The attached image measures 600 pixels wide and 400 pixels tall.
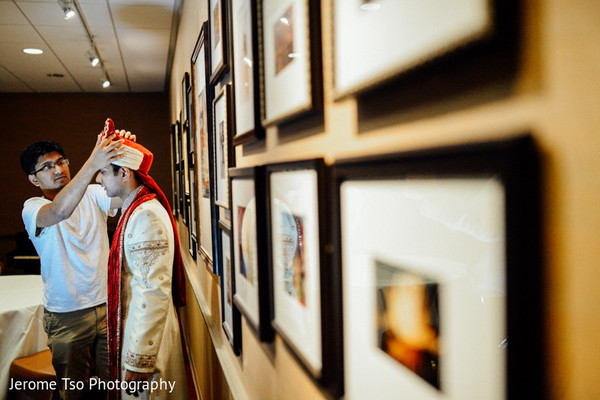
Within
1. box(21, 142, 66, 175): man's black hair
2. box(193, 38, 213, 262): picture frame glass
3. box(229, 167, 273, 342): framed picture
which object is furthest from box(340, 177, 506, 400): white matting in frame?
box(21, 142, 66, 175): man's black hair

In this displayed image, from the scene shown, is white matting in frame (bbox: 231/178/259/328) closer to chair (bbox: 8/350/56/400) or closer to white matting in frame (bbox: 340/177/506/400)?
white matting in frame (bbox: 340/177/506/400)

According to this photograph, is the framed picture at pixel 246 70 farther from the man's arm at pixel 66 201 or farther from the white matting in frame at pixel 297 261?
the man's arm at pixel 66 201

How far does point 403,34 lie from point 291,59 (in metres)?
0.37

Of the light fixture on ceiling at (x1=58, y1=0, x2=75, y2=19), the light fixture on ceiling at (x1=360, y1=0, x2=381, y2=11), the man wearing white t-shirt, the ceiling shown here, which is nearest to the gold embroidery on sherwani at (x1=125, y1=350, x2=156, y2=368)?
the man wearing white t-shirt

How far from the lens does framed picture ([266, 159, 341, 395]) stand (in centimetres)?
71

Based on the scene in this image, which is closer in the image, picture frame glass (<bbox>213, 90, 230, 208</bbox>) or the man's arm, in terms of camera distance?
picture frame glass (<bbox>213, 90, 230, 208</bbox>)

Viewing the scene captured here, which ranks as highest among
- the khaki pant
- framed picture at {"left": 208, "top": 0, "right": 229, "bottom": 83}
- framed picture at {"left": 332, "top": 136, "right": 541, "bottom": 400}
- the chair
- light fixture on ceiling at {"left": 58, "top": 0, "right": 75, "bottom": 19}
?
light fixture on ceiling at {"left": 58, "top": 0, "right": 75, "bottom": 19}

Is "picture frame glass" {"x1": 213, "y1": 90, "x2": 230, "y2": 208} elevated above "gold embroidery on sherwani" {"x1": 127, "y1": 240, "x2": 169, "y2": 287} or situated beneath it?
elevated above

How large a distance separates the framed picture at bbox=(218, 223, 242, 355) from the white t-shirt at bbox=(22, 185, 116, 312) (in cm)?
128

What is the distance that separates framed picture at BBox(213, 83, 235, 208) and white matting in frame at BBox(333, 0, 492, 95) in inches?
34.9

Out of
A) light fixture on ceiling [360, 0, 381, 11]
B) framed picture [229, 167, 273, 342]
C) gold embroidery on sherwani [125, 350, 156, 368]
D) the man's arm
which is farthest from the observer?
the man's arm

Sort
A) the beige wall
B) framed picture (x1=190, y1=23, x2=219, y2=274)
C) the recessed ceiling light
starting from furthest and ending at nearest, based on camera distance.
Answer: the recessed ceiling light
framed picture (x1=190, y1=23, x2=219, y2=274)
the beige wall

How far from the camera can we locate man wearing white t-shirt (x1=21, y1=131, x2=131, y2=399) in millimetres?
2559

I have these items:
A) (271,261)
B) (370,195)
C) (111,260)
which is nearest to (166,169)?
(111,260)
